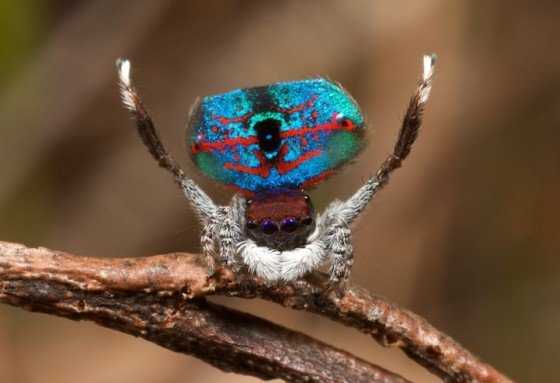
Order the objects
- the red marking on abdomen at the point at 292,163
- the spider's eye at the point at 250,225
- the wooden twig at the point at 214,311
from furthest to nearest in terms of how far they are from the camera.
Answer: the red marking on abdomen at the point at 292,163, the spider's eye at the point at 250,225, the wooden twig at the point at 214,311

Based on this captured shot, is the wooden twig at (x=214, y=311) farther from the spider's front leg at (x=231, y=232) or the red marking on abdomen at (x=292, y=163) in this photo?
the red marking on abdomen at (x=292, y=163)

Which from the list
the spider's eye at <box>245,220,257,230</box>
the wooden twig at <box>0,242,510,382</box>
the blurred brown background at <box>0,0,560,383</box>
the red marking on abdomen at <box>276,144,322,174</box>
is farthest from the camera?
the blurred brown background at <box>0,0,560,383</box>

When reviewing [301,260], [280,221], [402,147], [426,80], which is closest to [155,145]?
[280,221]

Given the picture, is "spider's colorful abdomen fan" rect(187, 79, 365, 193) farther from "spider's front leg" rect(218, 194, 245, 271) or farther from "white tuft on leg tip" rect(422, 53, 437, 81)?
"white tuft on leg tip" rect(422, 53, 437, 81)

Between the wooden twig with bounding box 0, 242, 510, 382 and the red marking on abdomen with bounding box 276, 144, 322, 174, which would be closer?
the wooden twig with bounding box 0, 242, 510, 382

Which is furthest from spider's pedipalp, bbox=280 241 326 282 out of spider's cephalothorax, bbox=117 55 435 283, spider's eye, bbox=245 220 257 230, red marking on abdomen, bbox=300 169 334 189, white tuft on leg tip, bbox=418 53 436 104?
white tuft on leg tip, bbox=418 53 436 104

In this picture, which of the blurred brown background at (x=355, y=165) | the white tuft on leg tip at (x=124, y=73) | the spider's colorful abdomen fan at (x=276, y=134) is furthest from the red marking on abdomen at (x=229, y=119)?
the blurred brown background at (x=355, y=165)
